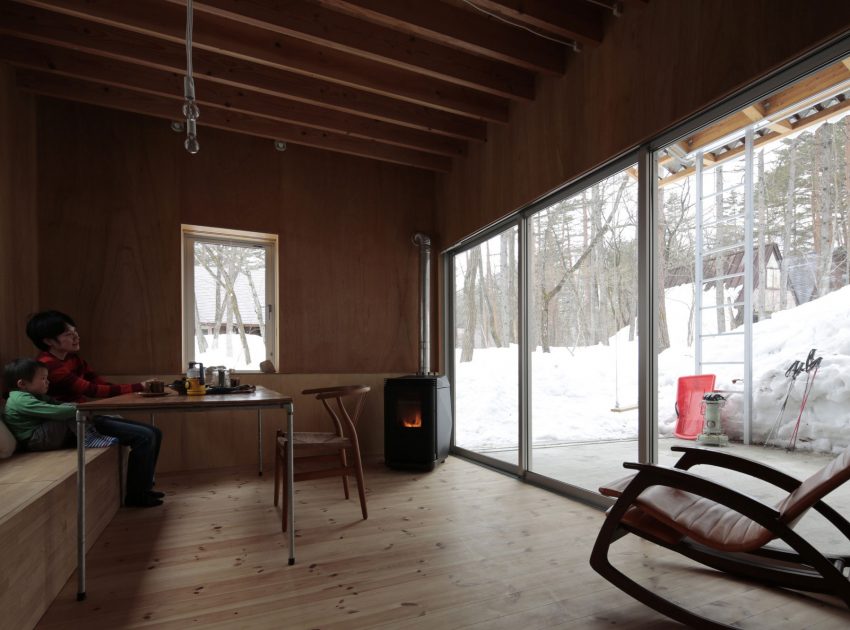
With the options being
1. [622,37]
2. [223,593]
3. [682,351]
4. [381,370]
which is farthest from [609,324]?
[223,593]

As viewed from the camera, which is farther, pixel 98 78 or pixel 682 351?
pixel 98 78

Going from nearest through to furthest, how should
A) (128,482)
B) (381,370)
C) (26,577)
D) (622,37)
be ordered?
(26,577) → (622,37) → (128,482) → (381,370)

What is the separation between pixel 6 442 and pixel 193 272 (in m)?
2.30

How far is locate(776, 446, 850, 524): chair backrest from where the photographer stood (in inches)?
60.2

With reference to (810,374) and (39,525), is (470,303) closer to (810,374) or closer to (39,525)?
(810,374)

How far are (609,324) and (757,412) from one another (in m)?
1.20

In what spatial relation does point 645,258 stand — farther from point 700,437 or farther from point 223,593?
point 223,593

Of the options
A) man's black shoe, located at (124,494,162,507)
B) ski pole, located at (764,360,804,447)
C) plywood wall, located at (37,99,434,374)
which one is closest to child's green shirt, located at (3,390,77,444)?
man's black shoe, located at (124,494,162,507)

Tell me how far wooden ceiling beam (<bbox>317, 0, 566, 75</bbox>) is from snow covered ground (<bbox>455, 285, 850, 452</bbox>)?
1.77 metres

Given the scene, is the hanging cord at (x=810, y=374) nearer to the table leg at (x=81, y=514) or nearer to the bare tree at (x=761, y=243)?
the bare tree at (x=761, y=243)

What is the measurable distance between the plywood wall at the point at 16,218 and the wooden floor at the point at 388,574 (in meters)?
1.50

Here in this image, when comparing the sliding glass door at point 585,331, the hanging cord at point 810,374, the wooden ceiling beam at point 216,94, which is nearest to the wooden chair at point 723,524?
the hanging cord at point 810,374

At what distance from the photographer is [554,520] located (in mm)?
2930

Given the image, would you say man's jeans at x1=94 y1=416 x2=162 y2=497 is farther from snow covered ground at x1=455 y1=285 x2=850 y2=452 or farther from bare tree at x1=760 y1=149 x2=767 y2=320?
bare tree at x1=760 y1=149 x2=767 y2=320
